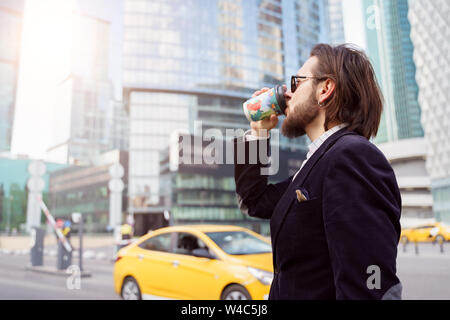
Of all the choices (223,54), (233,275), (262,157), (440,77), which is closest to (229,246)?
(233,275)

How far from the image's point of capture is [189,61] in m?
64.2

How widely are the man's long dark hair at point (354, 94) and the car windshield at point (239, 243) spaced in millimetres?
4696

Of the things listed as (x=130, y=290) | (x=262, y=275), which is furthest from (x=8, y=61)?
(x=262, y=275)

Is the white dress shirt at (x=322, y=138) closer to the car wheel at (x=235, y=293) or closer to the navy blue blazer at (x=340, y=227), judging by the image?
the navy blue blazer at (x=340, y=227)

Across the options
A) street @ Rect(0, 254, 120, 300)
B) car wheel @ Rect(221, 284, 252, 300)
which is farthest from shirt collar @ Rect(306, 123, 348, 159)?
street @ Rect(0, 254, 120, 300)

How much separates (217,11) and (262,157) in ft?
222

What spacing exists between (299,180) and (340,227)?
0.27 m

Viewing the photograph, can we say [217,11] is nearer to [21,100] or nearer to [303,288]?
[21,100]

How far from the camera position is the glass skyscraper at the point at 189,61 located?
2420 inches

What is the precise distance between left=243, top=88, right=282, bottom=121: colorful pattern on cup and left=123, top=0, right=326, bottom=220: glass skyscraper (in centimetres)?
5833

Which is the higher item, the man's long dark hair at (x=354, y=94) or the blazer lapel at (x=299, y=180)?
the man's long dark hair at (x=354, y=94)

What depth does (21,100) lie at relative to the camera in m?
6.15

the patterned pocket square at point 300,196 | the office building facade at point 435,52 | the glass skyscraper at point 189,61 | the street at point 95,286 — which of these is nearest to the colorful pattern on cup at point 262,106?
the patterned pocket square at point 300,196

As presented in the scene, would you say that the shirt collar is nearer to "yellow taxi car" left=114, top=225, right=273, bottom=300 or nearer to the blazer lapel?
the blazer lapel
